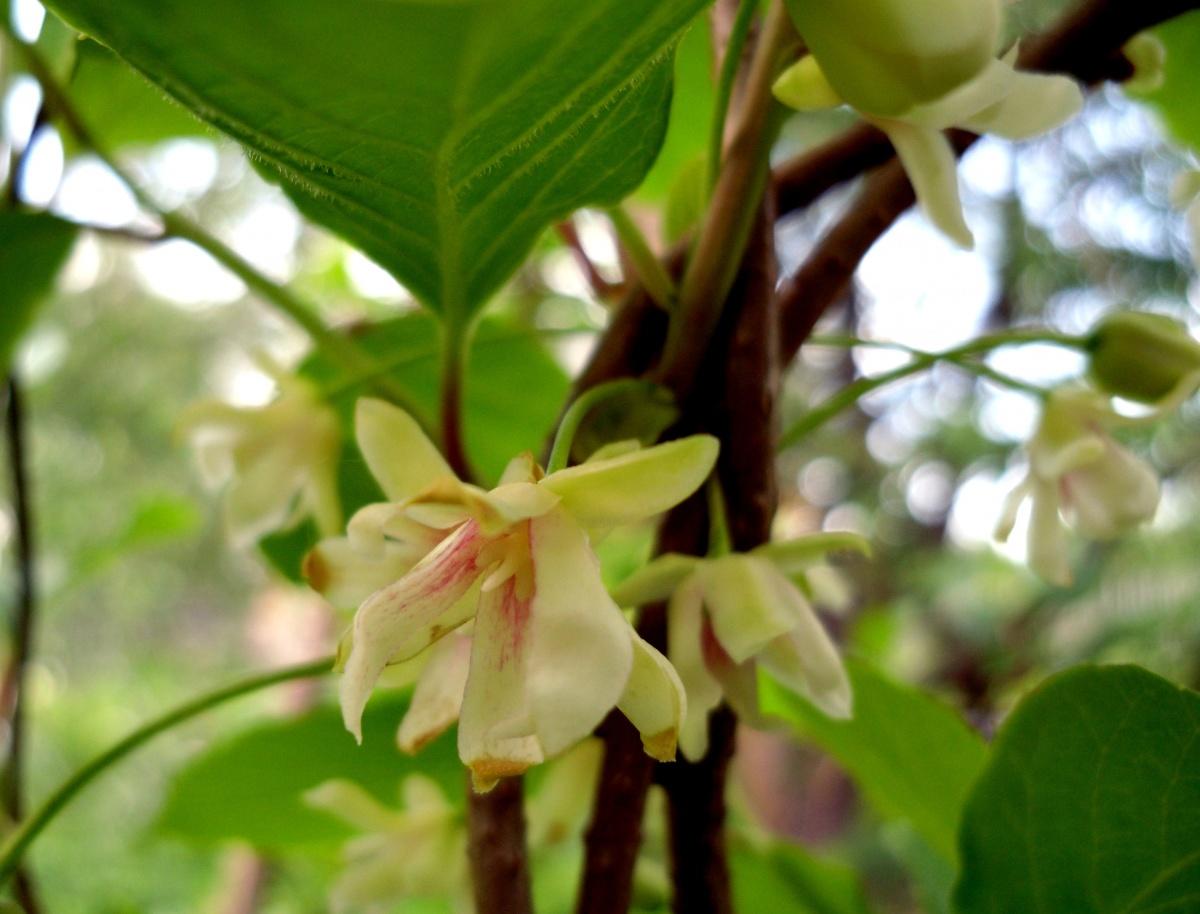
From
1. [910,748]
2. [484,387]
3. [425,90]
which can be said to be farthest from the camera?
[484,387]

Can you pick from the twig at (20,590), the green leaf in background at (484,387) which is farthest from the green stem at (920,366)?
the twig at (20,590)

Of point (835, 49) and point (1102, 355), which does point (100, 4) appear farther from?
point (1102, 355)

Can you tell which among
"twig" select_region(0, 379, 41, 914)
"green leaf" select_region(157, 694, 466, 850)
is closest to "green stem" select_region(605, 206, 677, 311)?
"green leaf" select_region(157, 694, 466, 850)

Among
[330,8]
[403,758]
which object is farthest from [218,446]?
[330,8]

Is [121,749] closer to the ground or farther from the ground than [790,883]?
farther from the ground

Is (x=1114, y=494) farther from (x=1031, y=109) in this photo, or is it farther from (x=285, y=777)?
(x=285, y=777)

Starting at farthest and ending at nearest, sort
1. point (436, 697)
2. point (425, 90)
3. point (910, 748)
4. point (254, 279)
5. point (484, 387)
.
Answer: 1. point (484, 387)
2. point (910, 748)
3. point (254, 279)
4. point (436, 697)
5. point (425, 90)

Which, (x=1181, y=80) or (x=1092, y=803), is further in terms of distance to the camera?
(x=1181, y=80)

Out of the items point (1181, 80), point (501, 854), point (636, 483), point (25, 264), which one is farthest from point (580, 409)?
point (1181, 80)
